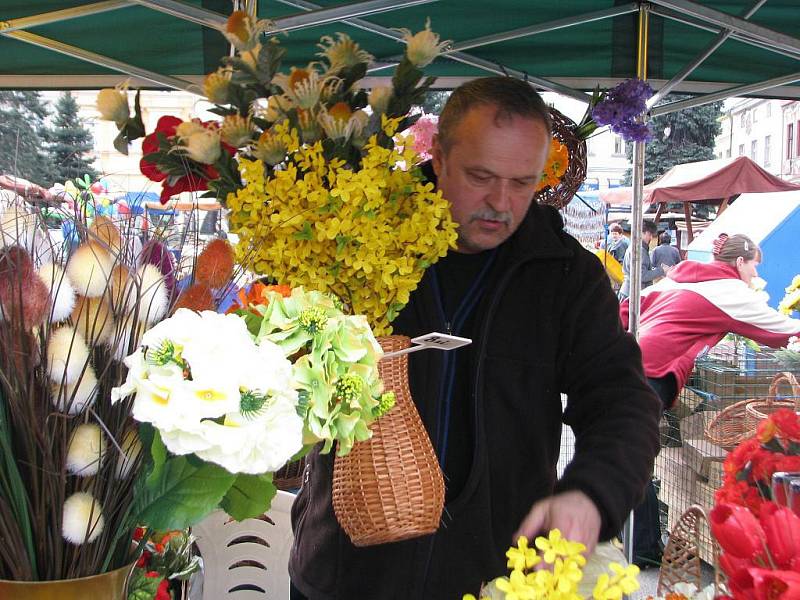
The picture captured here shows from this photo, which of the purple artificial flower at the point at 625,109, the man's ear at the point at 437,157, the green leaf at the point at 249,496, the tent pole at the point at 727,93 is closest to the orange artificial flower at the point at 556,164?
the purple artificial flower at the point at 625,109

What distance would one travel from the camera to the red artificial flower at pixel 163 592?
1.14m

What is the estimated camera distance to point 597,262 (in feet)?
5.78

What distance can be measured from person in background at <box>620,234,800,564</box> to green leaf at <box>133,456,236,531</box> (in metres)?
3.09

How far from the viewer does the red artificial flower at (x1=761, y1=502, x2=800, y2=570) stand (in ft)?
2.39

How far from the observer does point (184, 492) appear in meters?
0.73

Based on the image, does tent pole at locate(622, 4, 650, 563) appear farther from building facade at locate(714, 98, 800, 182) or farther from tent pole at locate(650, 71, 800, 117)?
building facade at locate(714, 98, 800, 182)

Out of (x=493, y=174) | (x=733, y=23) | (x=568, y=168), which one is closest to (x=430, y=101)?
(x=568, y=168)

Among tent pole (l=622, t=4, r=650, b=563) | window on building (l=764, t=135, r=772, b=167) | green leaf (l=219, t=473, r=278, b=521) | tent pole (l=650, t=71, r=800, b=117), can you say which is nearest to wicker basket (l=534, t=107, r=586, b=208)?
tent pole (l=622, t=4, r=650, b=563)

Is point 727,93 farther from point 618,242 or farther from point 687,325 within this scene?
point 618,242

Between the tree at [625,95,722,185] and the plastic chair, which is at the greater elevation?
the tree at [625,95,722,185]

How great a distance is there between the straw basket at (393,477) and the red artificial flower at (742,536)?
0.49m

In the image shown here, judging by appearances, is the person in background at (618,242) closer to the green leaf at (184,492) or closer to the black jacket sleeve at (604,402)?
the black jacket sleeve at (604,402)

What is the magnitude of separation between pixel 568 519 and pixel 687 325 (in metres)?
3.06

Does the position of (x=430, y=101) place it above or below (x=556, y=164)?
above
